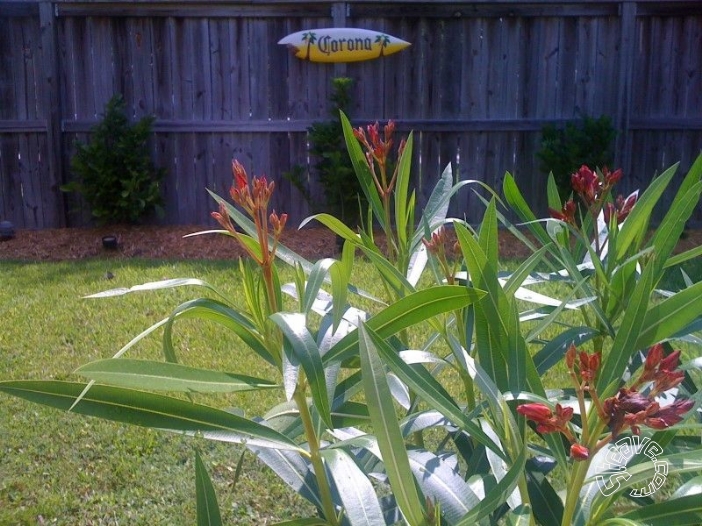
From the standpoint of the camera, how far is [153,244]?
7547 mm

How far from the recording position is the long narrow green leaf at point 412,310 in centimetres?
123

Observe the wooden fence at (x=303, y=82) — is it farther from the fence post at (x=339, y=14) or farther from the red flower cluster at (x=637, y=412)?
the red flower cluster at (x=637, y=412)

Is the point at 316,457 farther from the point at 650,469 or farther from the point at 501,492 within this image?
the point at 650,469

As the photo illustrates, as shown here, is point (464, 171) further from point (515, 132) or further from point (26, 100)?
point (26, 100)

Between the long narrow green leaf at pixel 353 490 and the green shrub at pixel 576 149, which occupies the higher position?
the green shrub at pixel 576 149

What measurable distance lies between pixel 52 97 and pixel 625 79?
19.1ft

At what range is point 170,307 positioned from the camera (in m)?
5.30

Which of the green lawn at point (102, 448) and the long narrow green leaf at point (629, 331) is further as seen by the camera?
the green lawn at point (102, 448)

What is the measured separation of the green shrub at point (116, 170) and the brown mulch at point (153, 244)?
250 millimetres

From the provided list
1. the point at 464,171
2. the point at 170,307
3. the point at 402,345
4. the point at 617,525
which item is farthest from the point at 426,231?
the point at 464,171

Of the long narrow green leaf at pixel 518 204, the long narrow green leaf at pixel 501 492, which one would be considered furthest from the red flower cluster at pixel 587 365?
the long narrow green leaf at pixel 518 204

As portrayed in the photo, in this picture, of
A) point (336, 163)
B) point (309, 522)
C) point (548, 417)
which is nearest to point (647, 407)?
point (548, 417)

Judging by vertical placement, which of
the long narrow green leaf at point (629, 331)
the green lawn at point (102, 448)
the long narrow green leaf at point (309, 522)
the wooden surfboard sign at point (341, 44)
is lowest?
the green lawn at point (102, 448)

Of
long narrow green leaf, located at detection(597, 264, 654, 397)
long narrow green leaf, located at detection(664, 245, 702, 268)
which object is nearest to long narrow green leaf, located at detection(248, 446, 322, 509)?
long narrow green leaf, located at detection(597, 264, 654, 397)
